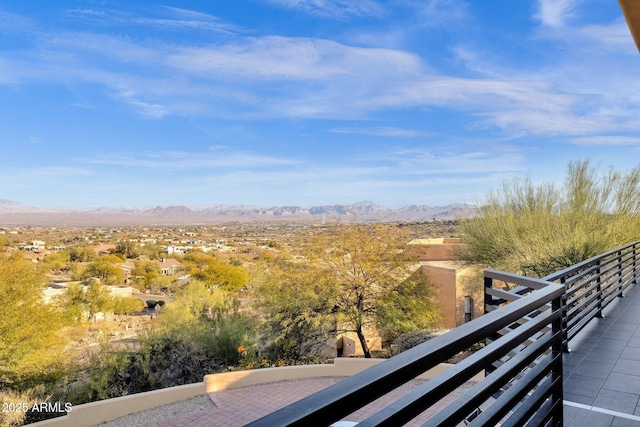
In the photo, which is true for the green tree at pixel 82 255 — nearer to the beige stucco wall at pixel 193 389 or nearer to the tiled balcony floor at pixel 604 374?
the beige stucco wall at pixel 193 389

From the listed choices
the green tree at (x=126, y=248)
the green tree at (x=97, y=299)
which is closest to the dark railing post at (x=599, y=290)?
the green tree at (x=97, y=299)

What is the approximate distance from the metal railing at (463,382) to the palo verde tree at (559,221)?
12738 millimetres

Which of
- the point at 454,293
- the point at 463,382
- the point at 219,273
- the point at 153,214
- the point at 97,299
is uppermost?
the point at 153,214

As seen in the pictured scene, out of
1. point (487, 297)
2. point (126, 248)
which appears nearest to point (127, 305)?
point (126, 248)

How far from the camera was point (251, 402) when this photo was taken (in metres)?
10.6

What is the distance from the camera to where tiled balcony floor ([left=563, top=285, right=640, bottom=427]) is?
9.76ft

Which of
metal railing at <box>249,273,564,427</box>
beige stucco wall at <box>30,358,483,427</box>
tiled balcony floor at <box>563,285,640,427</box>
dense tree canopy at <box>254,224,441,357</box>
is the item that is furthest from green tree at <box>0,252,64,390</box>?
metal railing at <box>249,273,564,427</box>

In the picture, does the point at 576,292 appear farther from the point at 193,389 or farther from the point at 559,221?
the point at 559,221

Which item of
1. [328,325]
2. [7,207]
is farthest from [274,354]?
[7,207]

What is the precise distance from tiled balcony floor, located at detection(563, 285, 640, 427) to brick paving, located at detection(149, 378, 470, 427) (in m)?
4.44

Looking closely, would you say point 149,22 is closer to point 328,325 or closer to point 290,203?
point 328,325

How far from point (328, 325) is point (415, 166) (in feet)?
111

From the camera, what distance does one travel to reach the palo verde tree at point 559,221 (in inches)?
515

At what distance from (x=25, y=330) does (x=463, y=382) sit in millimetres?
18182
